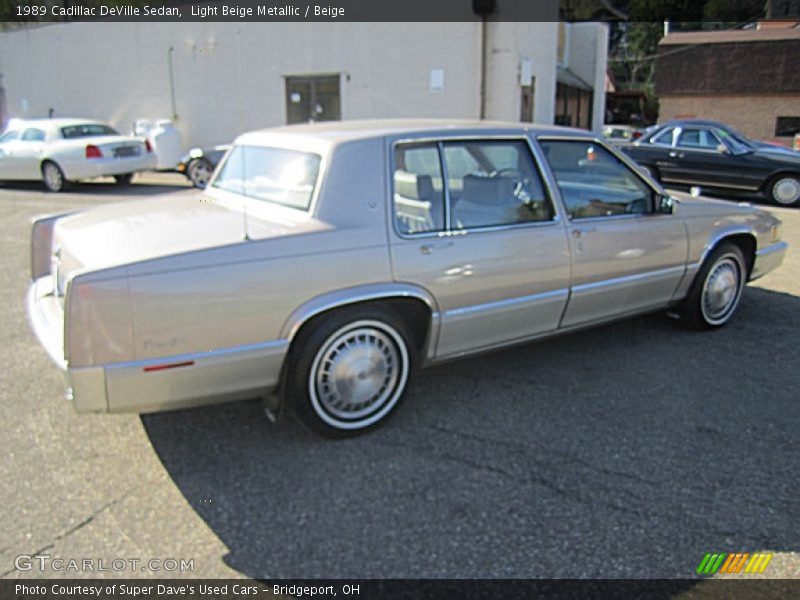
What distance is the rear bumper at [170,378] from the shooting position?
2.92 m

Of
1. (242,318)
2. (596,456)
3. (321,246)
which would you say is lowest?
(596,456)

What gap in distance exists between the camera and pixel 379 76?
58.9 ft

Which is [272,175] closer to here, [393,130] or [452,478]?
[393,130]

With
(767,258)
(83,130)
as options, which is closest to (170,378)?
(767,258)

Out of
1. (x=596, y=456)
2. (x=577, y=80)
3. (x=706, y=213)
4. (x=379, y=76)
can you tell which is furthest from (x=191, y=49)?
(x=596, y=456)

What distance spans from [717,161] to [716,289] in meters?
8.44

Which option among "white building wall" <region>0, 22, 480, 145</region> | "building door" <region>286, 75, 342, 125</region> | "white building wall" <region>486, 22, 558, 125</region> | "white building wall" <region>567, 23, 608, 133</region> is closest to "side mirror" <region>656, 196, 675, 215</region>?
"white building wall" <region>486, 22, 558, 125</region>

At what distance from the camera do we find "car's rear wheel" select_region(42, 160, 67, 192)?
13594 mm

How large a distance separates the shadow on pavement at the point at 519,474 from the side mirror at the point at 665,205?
1.04 m

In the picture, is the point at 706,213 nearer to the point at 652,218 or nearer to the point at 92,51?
the point at 652,218

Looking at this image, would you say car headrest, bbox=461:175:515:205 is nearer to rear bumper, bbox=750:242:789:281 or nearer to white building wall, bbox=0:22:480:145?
rear bumper, bbox=750:242:789:281

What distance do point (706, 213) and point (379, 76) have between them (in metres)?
14.2

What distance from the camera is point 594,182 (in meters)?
4.66

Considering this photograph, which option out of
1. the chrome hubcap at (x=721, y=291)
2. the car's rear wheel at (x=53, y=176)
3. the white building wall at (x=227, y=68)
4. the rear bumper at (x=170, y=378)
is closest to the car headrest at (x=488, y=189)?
the rear bumper at (x=170, y=378)
